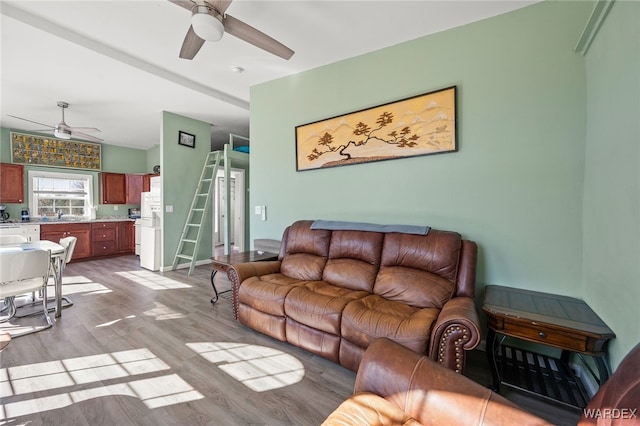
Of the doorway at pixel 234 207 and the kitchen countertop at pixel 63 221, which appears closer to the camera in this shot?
the kitchen countertop at pixel 63 221

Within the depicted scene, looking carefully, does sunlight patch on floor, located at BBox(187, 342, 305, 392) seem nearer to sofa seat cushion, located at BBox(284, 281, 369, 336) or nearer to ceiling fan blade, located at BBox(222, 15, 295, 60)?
sofa seat cushion, located at BBox(284, 281, 369, 336)

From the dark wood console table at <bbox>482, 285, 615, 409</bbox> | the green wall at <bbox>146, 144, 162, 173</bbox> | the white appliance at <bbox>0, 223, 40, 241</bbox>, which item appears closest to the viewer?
the dark wood console table at <bbox>482, 285, 615, 409</bbox>

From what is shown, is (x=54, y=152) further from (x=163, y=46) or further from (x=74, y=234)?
(x=163, y=46)

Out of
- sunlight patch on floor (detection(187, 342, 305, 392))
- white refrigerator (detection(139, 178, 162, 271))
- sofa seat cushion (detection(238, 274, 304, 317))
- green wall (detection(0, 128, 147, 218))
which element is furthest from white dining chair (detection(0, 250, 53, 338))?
green wall (detection(0, 128, 147, 218))

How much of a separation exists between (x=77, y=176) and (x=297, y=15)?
6.55m

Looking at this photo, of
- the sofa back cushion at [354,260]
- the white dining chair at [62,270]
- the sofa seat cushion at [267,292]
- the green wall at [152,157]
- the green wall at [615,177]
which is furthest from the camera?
the green wall at [152,157]

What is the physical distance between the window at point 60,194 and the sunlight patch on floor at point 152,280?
2874mm

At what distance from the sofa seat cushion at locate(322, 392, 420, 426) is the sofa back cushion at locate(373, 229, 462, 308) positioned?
1042mm

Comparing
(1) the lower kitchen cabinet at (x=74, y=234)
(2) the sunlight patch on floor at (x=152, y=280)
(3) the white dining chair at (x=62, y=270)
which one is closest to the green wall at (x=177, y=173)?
(2) the sunlight patch on floor at (x=152, y=280)

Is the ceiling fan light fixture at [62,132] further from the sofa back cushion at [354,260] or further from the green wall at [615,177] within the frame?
the green wall at [615,177]

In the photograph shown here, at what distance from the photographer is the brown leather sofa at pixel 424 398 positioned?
0.78 meters

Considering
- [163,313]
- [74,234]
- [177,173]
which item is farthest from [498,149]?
[74,234]

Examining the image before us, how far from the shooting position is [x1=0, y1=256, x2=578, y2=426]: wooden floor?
1.51m

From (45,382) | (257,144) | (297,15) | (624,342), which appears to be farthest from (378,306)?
(257,144)
